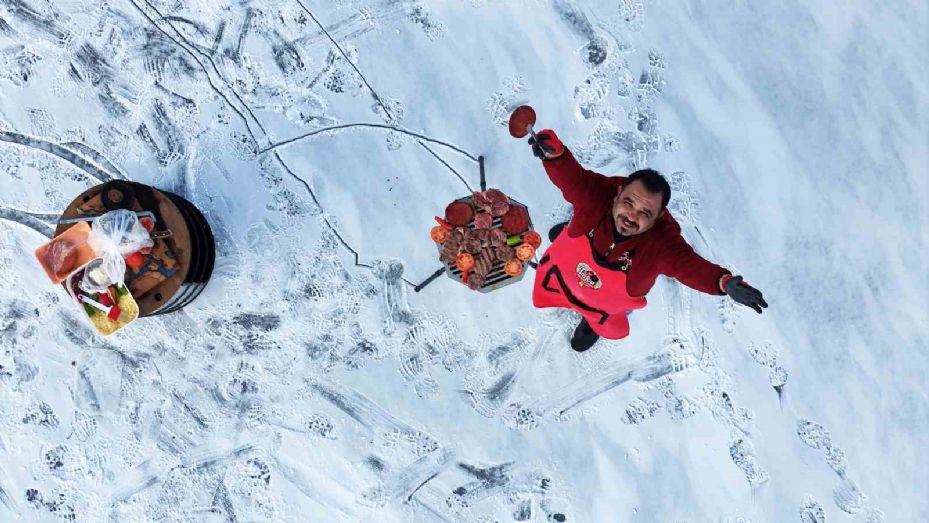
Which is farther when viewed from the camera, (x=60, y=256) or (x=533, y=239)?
(x=533, y=239)

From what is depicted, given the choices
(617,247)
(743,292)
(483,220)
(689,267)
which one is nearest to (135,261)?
(483,220)

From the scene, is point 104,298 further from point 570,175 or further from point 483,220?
point 570,175

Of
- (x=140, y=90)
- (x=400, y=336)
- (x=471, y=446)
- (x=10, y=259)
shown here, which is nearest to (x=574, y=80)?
(x=400, y=336)

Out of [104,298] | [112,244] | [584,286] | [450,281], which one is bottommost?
[450,281]

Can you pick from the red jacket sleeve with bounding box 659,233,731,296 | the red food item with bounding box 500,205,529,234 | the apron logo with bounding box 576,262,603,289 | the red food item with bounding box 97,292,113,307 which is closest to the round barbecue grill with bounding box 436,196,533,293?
the red food item with bounding box 500,205,529,234

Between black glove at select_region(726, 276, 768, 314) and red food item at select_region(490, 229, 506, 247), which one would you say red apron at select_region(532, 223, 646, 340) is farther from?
black glove at select_region(726, 276, 768, 314)

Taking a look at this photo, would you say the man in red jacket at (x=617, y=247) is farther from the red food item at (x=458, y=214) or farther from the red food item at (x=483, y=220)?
the red food item at (x=458, y=214)
